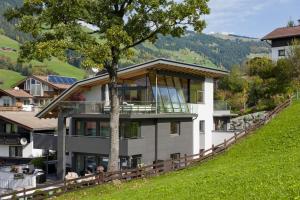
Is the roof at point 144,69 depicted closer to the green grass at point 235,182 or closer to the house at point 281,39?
the green grass at point 235,182

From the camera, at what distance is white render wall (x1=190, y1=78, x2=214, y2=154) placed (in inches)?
1606

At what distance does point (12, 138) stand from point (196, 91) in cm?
2230

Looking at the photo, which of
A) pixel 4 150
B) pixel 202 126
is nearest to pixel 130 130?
pixel 202 126

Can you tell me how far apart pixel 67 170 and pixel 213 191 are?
22.3 meters

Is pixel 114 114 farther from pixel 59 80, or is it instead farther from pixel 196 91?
pixel 59 80

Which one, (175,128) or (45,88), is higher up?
(45,88)

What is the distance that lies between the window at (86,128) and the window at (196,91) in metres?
9.79

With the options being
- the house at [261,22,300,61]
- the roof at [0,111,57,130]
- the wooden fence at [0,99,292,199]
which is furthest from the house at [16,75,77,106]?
the wooden fence at [0,99,292,199]

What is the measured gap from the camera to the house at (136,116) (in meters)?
34.0

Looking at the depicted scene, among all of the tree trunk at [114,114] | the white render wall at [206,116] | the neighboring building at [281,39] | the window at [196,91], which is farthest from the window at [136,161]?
the neighboring building at [281,39]

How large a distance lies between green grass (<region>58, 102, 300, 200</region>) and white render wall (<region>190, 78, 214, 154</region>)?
6903mm

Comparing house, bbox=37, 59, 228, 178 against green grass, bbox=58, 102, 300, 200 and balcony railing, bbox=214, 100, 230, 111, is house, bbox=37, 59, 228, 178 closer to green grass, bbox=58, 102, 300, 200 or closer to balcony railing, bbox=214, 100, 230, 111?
balcony railing, bbox=214, 100, 230, 111

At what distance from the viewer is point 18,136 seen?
50688mm

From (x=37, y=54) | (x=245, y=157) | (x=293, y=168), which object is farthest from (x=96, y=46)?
(x=245, y=157)
